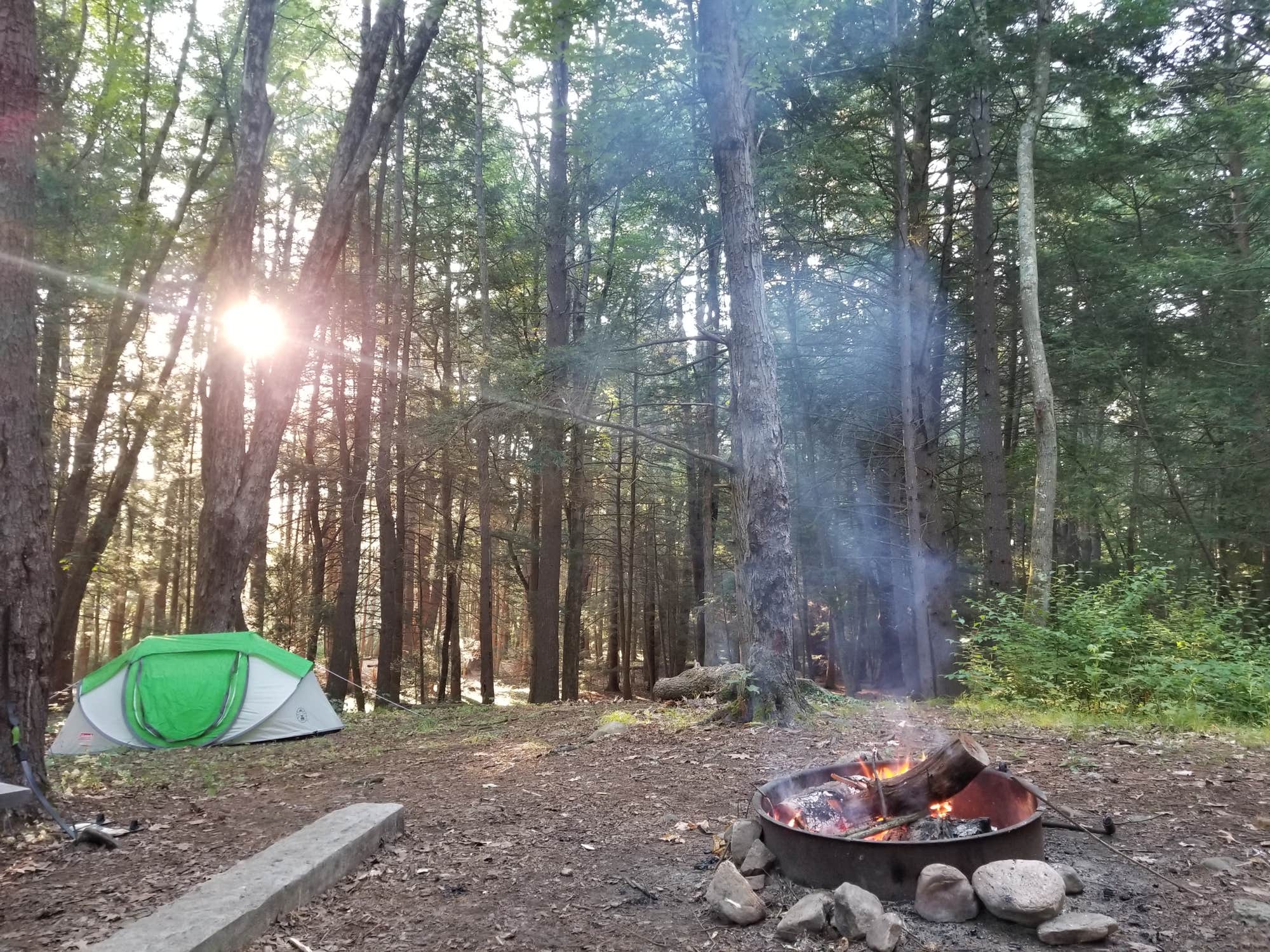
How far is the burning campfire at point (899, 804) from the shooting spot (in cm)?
328

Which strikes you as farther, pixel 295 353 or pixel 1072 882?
pixel 295 353

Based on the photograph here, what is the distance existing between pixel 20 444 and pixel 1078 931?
5.92m

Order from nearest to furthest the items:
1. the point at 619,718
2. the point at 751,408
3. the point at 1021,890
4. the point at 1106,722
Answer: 1. the point at 1021,890
2. the point at 1106,722
3. the point at 751,408
4. the point at 619,718

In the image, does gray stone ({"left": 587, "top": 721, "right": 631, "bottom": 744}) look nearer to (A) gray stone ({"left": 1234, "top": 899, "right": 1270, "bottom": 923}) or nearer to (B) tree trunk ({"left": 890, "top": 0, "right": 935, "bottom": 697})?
(A) gray stone ({"left": 1234, "top": 899, "right": 1270, "bottom": 923})

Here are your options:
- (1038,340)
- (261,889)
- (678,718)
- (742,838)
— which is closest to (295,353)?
(678,718)

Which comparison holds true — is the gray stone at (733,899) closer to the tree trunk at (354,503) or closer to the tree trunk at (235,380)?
the tree trunk at (235,380)

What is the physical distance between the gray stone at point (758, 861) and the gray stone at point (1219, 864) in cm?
181

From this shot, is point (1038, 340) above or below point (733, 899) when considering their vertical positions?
above

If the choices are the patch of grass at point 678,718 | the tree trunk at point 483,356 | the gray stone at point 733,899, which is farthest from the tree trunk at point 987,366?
the gray stone at point 733,899

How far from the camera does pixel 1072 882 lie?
298 cm

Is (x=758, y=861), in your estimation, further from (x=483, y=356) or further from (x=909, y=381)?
(x=483, y=356)

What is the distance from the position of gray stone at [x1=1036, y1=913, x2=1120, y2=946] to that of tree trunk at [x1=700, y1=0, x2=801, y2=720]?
387cm

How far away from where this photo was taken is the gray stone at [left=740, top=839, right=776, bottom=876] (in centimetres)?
327

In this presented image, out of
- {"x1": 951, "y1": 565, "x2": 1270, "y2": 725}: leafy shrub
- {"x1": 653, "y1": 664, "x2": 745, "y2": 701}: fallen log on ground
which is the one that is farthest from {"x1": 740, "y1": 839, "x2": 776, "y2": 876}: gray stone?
{"x1": 653, "y1": 664, "x2": 745, "y2": 701}: fallen log on ground
